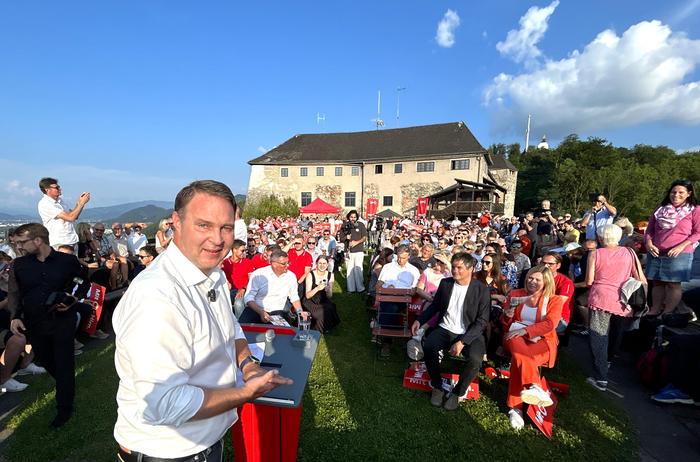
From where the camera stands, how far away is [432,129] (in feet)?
117

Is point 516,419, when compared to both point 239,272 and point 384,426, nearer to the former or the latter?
point 384,426

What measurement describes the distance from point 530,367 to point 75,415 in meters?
5.28

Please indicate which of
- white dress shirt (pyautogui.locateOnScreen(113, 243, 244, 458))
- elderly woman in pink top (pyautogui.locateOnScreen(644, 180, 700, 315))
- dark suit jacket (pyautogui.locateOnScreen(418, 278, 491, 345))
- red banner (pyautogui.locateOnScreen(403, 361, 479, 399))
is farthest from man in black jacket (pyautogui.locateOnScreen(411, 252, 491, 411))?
white dress shirt (pyautogui.locateOnScreen(113, 243, 244, 458))

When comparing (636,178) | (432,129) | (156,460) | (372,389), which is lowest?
(372,389)

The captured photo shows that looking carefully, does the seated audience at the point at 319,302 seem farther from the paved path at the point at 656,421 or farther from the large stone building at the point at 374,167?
the large stone building at the point at 374,167

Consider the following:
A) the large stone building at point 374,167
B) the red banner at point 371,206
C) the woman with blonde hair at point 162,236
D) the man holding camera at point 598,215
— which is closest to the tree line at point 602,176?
the large stone building at point 374,167

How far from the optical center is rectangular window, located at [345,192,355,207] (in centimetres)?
3688

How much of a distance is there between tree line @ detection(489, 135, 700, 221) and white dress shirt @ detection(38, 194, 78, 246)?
3821 cm

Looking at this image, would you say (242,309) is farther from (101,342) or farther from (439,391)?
(439,391)

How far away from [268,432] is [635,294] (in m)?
4.97

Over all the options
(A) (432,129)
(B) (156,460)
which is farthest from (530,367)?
(A) (432,129)

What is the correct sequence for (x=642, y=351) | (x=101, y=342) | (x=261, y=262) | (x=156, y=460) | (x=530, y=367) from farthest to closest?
(x=261, y=262) < (x=101, y=342) < (x=642, y=351) < (x=530, y=367) < (x=156, y=460)

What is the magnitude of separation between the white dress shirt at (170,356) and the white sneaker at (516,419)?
11.0ft

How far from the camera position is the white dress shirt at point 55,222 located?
17.4 ft
